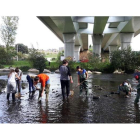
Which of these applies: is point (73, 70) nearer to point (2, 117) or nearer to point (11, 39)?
point (11, 39)

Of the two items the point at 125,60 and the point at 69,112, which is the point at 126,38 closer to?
the point at 125,60

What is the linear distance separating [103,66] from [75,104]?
2482 centimetres

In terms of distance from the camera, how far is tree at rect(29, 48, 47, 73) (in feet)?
107

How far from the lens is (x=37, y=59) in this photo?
1292 inches

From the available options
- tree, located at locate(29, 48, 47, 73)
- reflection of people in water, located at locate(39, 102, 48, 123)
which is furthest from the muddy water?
tree, located at locate(29, 48, 47, 73)

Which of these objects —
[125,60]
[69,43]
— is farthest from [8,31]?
[125,60]

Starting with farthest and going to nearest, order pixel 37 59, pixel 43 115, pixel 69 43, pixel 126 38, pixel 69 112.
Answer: pixel 69 43
pixel 126 38
pixel 37 59
pixel 69 112
pixel 43 115

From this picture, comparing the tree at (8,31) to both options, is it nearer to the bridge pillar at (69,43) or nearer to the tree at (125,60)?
the bridge pillar at (69,43)

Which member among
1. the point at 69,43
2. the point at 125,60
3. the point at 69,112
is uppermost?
the point at 69,43

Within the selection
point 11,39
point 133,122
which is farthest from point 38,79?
point 11,39

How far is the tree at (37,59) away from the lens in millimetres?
32500

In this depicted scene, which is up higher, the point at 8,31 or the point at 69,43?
the point at 8,31

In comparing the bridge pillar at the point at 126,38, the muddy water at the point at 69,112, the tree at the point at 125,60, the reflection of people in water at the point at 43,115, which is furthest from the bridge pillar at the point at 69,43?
the reflection of people in water at the point at 43,115

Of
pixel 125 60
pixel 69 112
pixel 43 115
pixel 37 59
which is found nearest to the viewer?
pixel 43 115
